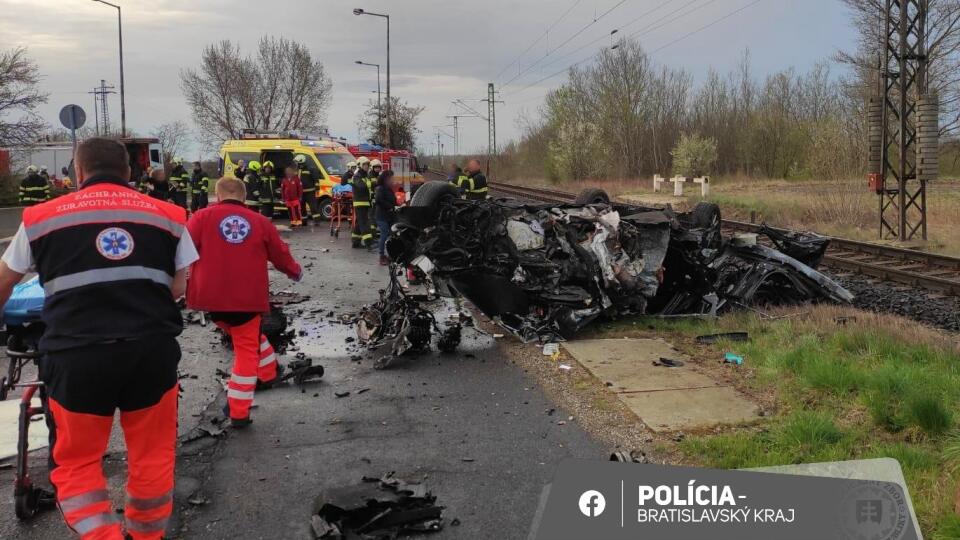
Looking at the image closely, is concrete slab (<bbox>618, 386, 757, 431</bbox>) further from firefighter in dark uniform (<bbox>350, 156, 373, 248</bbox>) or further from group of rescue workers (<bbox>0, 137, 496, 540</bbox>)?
firefighter in dark uniform (<bbox>350, 156, 373, 248</bbox>)

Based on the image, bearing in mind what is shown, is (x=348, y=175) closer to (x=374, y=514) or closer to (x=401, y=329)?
(x=401, y=329)

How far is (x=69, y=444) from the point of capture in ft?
9.29

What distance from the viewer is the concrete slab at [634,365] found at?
5684 mm

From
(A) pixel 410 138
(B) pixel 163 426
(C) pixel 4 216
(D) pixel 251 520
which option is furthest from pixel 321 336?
(A) pixel 410 138

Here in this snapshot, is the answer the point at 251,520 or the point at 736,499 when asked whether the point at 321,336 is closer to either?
the point at 251,520

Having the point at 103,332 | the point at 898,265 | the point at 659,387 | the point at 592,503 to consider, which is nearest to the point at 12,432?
the point at 103,332

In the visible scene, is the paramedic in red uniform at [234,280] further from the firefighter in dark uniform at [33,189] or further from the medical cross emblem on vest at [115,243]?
the firefighter in dark uniform at [33,189]

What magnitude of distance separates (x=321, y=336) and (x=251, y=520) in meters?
4.15

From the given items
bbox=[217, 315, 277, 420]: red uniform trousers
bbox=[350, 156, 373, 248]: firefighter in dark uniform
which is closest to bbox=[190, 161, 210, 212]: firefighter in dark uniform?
bbox=[350, 156, 373, 248]: firefighter in dark uniform

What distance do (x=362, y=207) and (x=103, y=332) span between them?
40.0ft

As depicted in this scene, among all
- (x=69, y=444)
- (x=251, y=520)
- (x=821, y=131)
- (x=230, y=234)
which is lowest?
(x=251, y=520)

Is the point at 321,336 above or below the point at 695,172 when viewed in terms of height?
below

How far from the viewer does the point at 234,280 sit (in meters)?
4.86

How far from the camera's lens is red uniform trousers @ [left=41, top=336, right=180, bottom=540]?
109 inches
